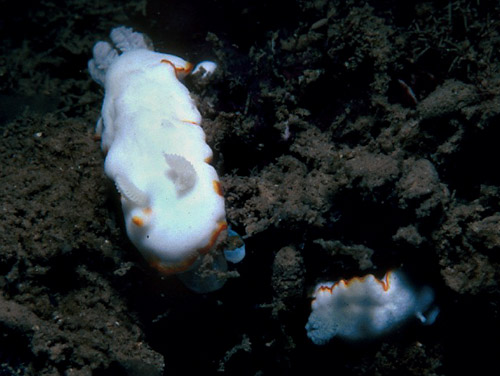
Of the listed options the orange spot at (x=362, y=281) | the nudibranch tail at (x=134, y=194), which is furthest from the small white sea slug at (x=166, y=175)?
the orange spot at (x=362, y=281)

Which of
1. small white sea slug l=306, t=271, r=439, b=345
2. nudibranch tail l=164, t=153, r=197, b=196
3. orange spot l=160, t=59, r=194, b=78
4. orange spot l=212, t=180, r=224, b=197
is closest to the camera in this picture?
nudibranch tail l=164, t=153, r=197, b=196

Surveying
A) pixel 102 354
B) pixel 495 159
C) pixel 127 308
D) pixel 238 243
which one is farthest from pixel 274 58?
pixel 102 354

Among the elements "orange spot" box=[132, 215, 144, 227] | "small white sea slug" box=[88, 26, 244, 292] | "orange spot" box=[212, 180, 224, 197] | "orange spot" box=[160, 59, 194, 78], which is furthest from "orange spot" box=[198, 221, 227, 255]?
"orange spot" box=[160, 59, 194, 78]

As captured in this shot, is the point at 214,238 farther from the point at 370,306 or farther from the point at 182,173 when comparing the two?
the point at 370,306

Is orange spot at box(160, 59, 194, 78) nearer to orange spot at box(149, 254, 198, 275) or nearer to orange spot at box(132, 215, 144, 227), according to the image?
orange spot at box(132, 215, 144, 227)

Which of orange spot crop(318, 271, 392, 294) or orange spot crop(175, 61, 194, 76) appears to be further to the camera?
orange spot crop(175, 61, 194, 76)

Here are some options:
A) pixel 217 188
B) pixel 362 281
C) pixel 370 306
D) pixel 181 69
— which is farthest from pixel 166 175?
pixel 370 306
